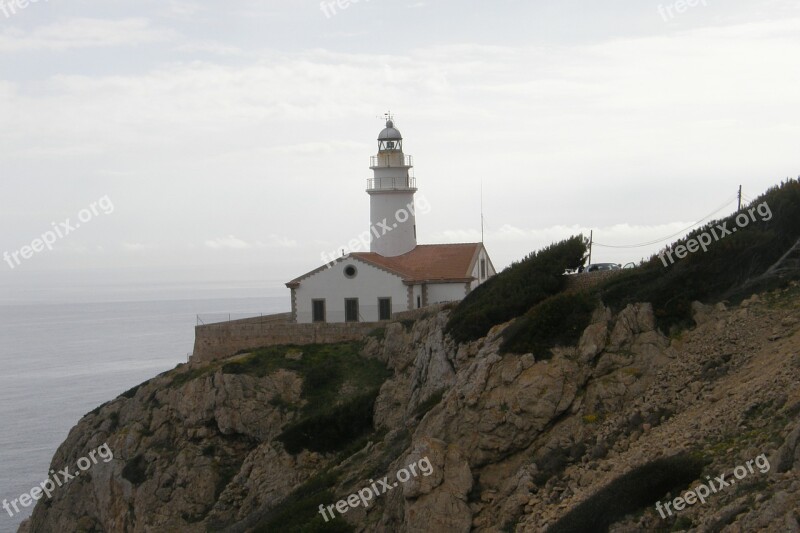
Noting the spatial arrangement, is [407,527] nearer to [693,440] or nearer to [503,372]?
[503,372]

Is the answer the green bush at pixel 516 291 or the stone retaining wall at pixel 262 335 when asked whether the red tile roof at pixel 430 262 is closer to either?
the stone retaining wall at pixel 262 335

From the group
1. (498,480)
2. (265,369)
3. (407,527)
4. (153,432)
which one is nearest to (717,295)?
(498,480)

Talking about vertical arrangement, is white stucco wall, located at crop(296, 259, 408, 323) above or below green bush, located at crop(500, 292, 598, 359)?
above

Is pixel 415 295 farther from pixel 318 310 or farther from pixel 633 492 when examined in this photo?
pixel 633 492

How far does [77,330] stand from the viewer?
19450 cm

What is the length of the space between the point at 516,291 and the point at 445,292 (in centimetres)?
1693

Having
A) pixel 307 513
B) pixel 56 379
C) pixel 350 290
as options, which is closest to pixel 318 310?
pixel 350 290

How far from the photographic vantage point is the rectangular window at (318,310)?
141 ft

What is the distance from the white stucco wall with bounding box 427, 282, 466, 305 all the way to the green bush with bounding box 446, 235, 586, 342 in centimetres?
1288

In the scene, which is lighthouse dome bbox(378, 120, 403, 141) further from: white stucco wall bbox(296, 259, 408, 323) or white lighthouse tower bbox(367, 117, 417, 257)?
white stucco wall bbox(296, 259, 408, 323)

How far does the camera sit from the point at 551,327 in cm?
2070

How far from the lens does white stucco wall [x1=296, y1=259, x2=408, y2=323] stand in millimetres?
42281

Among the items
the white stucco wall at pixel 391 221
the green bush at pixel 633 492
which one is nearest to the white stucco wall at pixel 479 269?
the white stucco wall at pixel 391 221

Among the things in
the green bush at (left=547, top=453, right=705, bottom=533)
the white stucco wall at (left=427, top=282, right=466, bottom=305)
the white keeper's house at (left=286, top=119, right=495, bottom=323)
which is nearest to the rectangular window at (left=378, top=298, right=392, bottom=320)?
the white keeper's house at (left=286, top=119, right=495, bottom=323)
